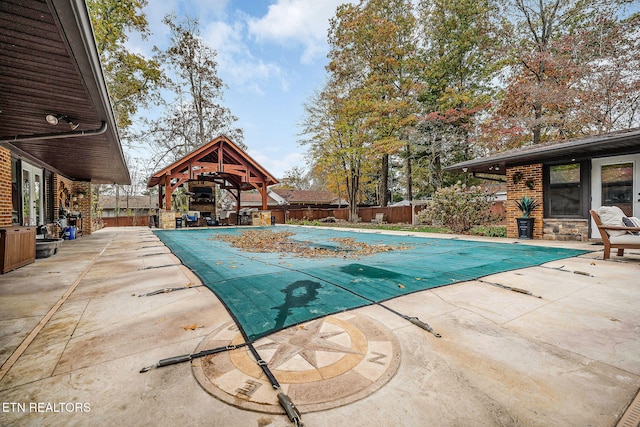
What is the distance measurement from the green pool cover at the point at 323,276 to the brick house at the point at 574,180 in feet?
7.13

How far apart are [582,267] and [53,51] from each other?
667 centimetres

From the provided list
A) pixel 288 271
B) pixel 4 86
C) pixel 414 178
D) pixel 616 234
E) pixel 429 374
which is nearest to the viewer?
pixel 429 374

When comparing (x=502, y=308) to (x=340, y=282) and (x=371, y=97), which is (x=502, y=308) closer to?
(x=340, y=282)

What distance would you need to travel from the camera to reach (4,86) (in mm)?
2910

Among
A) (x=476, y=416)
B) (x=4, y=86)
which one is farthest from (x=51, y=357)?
(x=4, y=86)

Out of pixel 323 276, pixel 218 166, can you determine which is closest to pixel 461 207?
pixel 323 276

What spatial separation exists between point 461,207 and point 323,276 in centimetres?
699

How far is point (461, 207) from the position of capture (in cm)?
847

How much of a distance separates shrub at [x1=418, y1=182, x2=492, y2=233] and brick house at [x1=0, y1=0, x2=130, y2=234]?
8818 mm

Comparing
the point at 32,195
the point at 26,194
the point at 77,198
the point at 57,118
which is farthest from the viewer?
the point at 77,198

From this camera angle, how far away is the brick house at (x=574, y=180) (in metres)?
5.78

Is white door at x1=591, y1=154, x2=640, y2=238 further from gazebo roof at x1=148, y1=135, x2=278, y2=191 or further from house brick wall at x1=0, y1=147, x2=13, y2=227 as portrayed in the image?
house brick wall at x1=0, y1=147, x2=13, y2=227

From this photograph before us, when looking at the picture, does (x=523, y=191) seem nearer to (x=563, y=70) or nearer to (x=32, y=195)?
(x=563, y=70)

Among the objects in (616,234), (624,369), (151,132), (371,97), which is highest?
(371,97)
